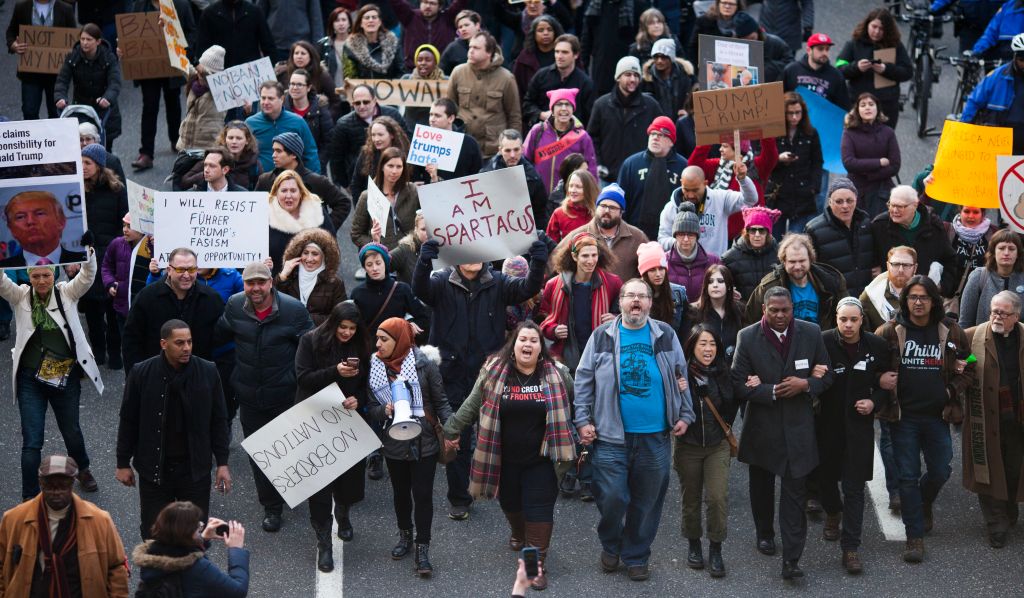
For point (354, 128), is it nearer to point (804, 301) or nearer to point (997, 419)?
point (804, 301)

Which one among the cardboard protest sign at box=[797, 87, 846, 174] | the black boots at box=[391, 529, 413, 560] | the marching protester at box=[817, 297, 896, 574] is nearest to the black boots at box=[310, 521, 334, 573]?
the black boots at box=[391, 529, 413, 560]

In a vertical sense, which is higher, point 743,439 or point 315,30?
point 315,30

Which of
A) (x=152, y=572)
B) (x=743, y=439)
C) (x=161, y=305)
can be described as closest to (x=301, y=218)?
(x=161, y=305)

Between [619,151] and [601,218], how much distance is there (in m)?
3.55

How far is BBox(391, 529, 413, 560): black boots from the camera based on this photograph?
10.8m

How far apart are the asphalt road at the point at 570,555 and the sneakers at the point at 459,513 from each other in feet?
0.17

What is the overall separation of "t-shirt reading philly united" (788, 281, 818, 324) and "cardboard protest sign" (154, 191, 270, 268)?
3883mm

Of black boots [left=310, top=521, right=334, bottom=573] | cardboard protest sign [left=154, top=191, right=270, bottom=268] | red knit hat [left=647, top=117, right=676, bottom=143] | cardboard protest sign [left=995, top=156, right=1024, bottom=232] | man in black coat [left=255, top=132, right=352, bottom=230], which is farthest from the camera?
red knit hat [left=647, top=117, right=676, bottom=143]

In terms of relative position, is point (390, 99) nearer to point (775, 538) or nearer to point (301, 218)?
point (301, 218)

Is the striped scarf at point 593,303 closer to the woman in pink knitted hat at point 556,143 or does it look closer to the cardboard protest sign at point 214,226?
the cardboard protest sign at point 214,226

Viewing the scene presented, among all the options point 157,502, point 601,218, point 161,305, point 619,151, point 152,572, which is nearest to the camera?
point 152,572

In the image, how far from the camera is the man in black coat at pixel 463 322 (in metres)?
11.3

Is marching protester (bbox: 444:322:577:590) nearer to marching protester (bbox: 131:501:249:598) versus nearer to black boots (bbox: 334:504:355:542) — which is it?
black boots (bbox: 334:504:355:542)

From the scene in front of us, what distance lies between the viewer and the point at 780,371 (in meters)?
10.5
